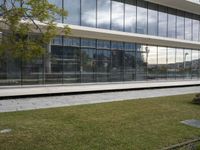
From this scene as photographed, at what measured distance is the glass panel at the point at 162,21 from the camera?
25513 millimetres

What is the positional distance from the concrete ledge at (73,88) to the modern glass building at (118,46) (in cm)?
88

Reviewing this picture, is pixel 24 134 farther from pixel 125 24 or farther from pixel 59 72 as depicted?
pixel 125 24

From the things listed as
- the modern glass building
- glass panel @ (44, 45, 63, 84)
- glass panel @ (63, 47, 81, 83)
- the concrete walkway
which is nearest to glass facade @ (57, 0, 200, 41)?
the modern glass building

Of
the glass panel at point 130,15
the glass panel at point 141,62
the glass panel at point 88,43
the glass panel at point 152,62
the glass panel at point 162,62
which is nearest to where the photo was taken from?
the glass panel at point 88,43

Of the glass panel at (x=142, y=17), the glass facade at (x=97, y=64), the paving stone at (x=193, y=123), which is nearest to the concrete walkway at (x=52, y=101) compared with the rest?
the glass facade at (x=97, y=64)

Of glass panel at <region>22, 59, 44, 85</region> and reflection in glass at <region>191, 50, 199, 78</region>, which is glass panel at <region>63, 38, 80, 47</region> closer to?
glass panel at <region>22, 59, 44, 85</region>

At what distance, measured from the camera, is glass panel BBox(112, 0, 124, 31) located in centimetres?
2169

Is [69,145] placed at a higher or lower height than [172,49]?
lower

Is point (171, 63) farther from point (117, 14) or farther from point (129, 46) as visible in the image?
point (117, 14)

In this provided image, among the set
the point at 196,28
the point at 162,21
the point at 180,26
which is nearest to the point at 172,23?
the point at 180,26

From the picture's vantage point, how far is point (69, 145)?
6816 millimetres

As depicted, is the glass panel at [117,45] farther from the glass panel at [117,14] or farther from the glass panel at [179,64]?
the glass panel at [179,64]

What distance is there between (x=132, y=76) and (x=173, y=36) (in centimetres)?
677

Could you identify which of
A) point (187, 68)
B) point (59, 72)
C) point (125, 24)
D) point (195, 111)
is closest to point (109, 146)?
point (195, 111)
